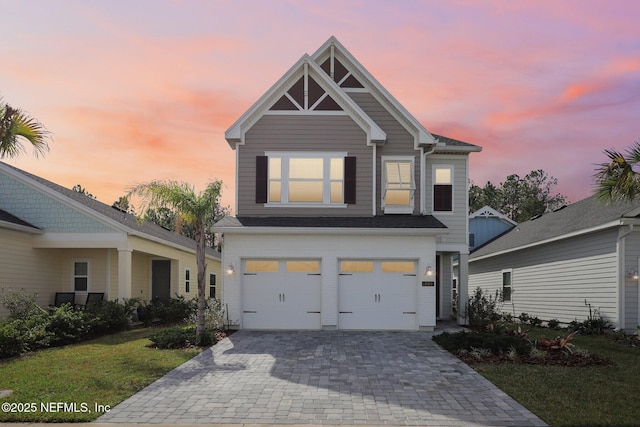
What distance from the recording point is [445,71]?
56.0ft

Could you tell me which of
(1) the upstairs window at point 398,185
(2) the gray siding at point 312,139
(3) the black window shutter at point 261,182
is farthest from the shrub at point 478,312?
(3) the black window shutter at point 261,182

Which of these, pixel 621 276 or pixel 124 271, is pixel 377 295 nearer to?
pixel 621 276

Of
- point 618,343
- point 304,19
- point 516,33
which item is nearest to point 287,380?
point 304,19

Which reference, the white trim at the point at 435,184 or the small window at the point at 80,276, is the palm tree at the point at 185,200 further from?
the white trim at the point at 435,184

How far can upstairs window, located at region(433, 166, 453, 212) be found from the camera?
1966cm

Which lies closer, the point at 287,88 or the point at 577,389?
the point at 577,389

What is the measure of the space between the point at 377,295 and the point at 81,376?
9685 mm

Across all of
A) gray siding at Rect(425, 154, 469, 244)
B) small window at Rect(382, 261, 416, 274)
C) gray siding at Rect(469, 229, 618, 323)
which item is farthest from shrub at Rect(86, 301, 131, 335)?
gray siding at Rect(469, 229, 618, 323)

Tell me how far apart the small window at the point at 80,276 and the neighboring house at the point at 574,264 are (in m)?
17.8

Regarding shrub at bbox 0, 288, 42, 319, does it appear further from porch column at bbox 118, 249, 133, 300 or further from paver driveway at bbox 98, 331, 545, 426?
paver driveway at bbox 98, 331, 545, 426

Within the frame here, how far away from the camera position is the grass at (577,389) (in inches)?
305

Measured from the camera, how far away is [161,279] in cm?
2617

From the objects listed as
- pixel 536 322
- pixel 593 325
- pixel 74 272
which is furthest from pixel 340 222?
pixel 74 272

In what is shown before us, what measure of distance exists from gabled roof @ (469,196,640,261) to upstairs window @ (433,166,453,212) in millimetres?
4407
